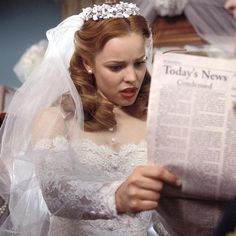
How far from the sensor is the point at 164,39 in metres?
1.12

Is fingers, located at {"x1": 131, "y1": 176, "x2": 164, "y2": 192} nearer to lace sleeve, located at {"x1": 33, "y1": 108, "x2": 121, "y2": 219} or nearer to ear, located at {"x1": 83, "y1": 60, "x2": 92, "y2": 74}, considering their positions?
lace sleeve, located at {"x1": 33, "y1": 108, "x2": 121, "y2": 219}

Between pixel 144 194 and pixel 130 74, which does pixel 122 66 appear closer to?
pixel 130 74

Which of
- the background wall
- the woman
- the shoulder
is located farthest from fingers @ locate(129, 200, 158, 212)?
the background wall

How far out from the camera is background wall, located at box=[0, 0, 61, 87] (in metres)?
2.57

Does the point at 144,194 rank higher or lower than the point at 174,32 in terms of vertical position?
lower

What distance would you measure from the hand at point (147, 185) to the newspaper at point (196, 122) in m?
0.01

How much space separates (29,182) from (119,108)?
260 millimetres

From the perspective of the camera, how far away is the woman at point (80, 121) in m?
1.02

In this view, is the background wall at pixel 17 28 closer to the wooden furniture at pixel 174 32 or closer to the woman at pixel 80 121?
the woman at pixel 80 121

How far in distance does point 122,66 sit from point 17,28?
168 cm

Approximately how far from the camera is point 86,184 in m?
0.85

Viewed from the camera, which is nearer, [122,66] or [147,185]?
[147,185]

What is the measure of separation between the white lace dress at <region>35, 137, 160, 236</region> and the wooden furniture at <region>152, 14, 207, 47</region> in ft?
0.77

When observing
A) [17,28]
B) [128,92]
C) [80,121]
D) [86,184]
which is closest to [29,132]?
[80,121]
